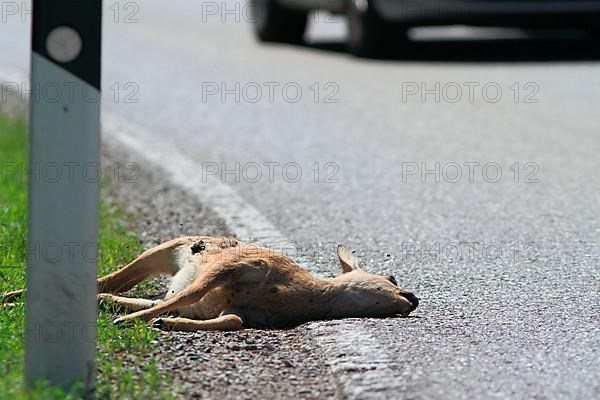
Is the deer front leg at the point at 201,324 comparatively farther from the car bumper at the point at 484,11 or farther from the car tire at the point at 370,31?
the car tire at the point at 370,31

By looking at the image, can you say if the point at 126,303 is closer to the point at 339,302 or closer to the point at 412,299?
the point at 339,302

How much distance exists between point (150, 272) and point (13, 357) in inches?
37.2

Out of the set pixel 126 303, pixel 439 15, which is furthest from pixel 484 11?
pixel 126 303

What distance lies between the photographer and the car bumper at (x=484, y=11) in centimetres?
1203

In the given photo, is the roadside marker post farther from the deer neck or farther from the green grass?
the deer neck

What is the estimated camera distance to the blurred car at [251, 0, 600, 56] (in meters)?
12.1

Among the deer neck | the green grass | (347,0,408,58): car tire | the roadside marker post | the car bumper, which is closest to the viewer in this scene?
the roadside marker post

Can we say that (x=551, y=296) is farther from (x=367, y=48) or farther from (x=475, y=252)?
(x=367, y=48)

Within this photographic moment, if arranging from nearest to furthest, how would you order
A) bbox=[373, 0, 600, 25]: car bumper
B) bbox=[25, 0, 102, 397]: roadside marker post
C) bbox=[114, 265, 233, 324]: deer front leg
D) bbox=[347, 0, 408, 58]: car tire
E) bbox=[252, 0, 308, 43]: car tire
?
bbox=[25, 0, 102, 397]: roadside marker post → bbox=[114, 265, 233, 324]: deer front leg → bbox=[373, 0, 600, 25]: car bumper → bbox=[347, 0, 408, 58]: car tire → bbox=[252, 0, 308, 43]: car tire

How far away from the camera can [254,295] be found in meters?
4.14

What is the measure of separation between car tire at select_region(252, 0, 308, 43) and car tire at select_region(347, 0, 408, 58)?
6.23 ft

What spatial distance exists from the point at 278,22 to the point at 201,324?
11.3 m

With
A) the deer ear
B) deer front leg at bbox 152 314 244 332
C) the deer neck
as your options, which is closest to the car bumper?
the deer ear

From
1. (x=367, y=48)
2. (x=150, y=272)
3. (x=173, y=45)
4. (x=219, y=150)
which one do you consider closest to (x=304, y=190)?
(x=219, y=150)
